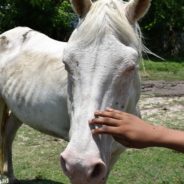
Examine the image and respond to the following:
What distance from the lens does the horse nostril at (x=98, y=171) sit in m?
2.19

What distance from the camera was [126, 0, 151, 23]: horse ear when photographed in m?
2.74

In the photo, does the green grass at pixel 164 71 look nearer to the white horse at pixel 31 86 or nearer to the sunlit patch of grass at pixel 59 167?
the sunlit patch of grass at pixel 59 167

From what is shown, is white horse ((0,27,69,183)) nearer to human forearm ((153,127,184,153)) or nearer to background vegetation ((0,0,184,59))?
human forearm ((153,127,184,153))

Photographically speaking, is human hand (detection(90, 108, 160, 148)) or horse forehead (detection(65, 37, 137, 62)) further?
horse forehead (detection(65, 37, 137, 62))

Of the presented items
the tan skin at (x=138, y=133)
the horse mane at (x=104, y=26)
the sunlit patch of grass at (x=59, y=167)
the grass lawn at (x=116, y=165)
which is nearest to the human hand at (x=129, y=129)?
the tan skin at (x=138, y=133)

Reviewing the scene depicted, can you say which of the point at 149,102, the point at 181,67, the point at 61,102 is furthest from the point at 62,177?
the point at 181,67

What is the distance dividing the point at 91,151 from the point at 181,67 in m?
13.4

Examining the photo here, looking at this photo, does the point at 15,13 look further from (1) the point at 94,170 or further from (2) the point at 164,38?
(1) the point at 94,170

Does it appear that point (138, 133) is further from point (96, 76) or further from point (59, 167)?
point (59, 167)

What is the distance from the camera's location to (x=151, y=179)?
471 cm

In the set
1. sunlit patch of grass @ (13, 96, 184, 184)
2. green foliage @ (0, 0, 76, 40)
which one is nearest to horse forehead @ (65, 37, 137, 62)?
sunlit patch of grass @ (13, 96, 184, 184)

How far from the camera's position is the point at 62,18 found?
18.1m

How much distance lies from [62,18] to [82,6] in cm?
1552

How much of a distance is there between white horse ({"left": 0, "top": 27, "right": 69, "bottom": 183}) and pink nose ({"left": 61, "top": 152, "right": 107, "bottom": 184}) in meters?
1.48
